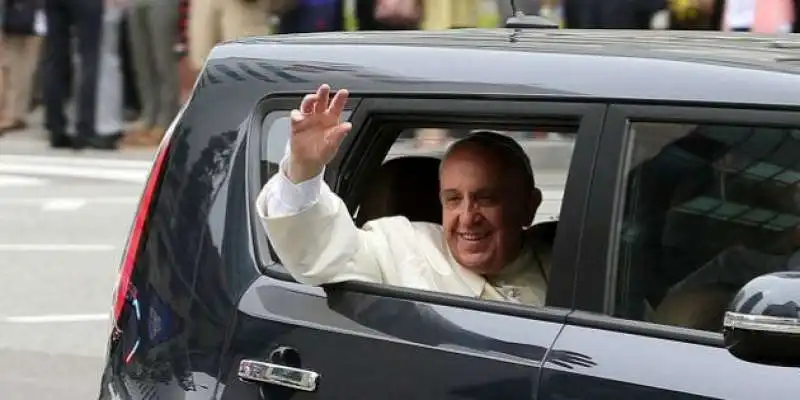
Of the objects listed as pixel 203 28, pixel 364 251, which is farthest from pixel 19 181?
pixel 364 251

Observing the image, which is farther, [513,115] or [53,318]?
[53,318]

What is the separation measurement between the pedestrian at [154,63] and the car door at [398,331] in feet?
37.3

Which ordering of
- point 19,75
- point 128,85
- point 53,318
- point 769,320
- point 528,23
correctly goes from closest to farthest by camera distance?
point 769,320 < point 528,23 < point 53,318 < point 19,75 < point 128,85

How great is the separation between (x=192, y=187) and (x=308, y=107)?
0.51 meters

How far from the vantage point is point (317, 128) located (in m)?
3.11

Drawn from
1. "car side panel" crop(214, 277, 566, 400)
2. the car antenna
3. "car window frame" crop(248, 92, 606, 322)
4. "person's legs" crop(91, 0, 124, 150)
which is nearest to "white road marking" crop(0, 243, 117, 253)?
"person's legs" crop(91, 0, 124, 150)

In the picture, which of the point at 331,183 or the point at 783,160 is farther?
the point at 331,183

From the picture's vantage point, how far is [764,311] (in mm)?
2455

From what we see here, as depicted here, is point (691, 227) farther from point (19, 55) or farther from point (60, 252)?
point (19, 55)

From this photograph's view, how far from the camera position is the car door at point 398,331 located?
290 centimetres

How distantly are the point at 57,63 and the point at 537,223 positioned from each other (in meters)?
11.0

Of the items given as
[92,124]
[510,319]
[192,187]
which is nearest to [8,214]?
[92,124]

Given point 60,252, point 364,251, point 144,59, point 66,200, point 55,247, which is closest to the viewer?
point 364,251

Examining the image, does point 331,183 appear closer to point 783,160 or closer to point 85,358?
point 783,160
